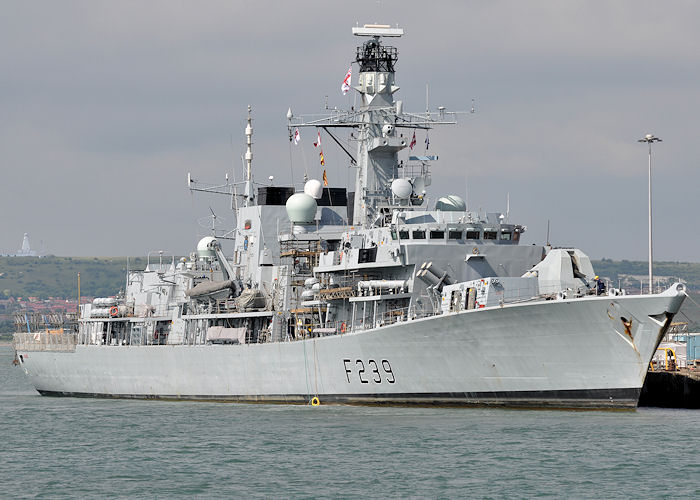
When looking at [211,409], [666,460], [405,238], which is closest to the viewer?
[666,460]

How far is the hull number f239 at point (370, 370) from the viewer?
34.3 metres

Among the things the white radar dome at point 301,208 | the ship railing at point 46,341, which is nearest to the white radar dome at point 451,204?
the white radar dome at point 301,208

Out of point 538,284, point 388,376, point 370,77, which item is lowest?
point 388,376

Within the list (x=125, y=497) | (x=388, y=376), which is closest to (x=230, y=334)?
(x=388, y=376)

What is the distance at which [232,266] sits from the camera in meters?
46.2

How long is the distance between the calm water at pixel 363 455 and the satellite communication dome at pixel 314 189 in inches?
370

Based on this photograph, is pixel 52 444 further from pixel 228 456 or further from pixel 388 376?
pixel 388 376

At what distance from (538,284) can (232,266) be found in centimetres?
1712

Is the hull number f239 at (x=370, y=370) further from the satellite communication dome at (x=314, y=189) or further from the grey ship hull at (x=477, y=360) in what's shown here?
the satellite communication dome at (x=314, y=189)

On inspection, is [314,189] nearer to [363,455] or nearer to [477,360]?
[477,360]

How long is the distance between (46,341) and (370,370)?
75.4 ft

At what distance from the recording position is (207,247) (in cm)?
4747

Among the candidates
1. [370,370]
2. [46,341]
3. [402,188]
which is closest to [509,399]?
[370,370]

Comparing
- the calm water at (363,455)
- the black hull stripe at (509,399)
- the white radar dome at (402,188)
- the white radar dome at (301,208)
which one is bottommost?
the calm water at (363,455)
